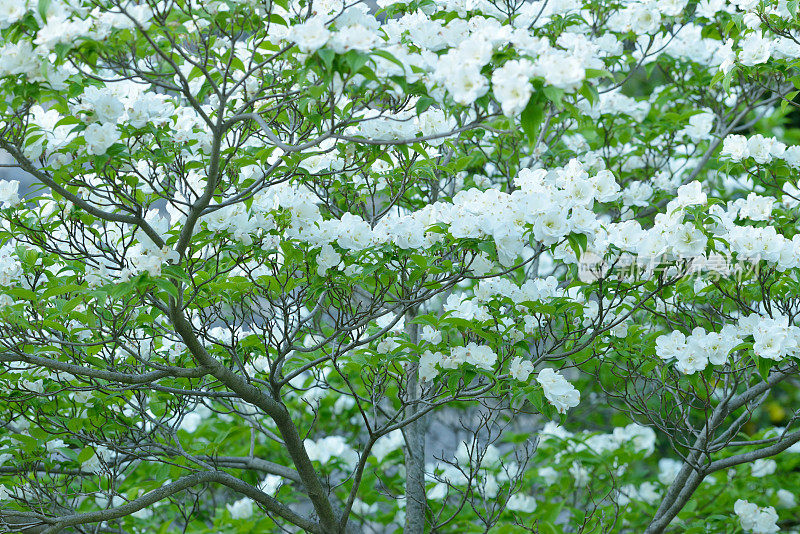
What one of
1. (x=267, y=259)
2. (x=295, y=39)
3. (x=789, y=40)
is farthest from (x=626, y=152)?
(x=295, y=39)

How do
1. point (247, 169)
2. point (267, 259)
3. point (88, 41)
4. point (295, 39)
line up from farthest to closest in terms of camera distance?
point (247, 169)
point (267, 259)
point (88, 41)
point (295, 39)

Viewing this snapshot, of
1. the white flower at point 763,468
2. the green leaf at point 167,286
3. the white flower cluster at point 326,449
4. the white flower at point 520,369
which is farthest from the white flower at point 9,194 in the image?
the white flower at point 763,468

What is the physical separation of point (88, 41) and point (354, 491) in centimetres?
158

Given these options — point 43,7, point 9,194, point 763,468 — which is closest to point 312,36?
point 43,7

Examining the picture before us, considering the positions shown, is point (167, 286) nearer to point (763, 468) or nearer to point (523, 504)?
point (523, 504)

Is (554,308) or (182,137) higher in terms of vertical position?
(182,137)

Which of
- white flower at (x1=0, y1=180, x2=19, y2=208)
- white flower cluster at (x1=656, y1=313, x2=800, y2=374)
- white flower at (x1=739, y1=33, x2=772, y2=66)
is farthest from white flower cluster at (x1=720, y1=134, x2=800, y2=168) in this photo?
white flower at (x1=0, y1=180, x2=19, y2=208)

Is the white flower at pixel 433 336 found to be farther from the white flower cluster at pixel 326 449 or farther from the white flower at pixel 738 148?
the white flower cluster at pixel 326 449

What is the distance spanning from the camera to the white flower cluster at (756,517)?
323 cm

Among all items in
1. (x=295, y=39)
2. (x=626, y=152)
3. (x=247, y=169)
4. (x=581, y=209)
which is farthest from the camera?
(x=626, y=152)

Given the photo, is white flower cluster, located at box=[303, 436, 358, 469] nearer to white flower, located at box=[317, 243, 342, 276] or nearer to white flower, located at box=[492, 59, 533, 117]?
white flower, located at box=[317, 243, 342, 276]

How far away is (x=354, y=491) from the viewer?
2654mm

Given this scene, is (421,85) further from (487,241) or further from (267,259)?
(267,259)

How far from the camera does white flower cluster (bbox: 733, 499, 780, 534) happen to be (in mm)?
3227
